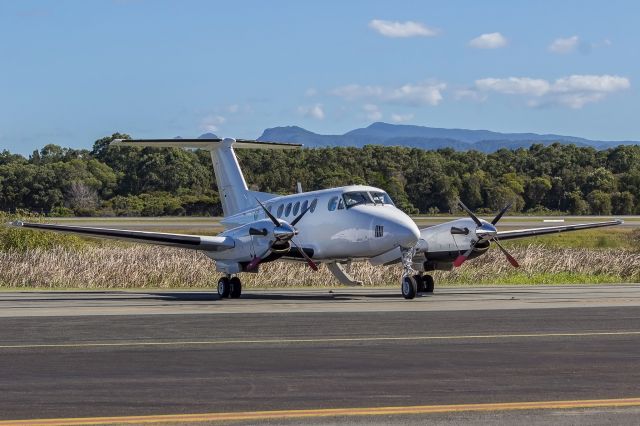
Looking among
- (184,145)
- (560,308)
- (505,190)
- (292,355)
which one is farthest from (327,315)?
(505,190)

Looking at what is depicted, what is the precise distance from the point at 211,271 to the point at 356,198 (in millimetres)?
11046

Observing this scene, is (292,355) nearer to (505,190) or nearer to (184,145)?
(184,145)

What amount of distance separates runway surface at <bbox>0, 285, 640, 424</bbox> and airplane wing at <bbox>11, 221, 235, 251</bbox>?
14.9ft

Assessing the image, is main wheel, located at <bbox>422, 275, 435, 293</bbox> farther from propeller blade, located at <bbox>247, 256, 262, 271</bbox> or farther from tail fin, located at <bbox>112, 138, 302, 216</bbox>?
tail fin, located at <bbox>112, 138, 302, 216</bbox>

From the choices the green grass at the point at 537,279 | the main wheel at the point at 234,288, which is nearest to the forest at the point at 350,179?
the green grass at the point at 537,279

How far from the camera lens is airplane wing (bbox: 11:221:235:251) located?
29781 mm

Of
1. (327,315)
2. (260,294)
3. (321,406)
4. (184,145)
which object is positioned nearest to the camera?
(321,406)

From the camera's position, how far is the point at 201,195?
340 ft

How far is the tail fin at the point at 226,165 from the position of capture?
116 ft

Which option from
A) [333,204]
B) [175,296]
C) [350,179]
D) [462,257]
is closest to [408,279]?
[333,204]

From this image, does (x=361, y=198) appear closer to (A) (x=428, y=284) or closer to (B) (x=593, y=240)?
(A) (x=428, y=284)

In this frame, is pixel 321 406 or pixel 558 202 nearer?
pixel 321 406

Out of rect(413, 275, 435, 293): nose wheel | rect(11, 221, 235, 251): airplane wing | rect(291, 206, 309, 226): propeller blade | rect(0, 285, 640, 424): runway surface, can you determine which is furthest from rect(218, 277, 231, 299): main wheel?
rect(413, 275, 435, 293): nose wheel

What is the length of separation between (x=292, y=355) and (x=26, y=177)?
88.5 metres
